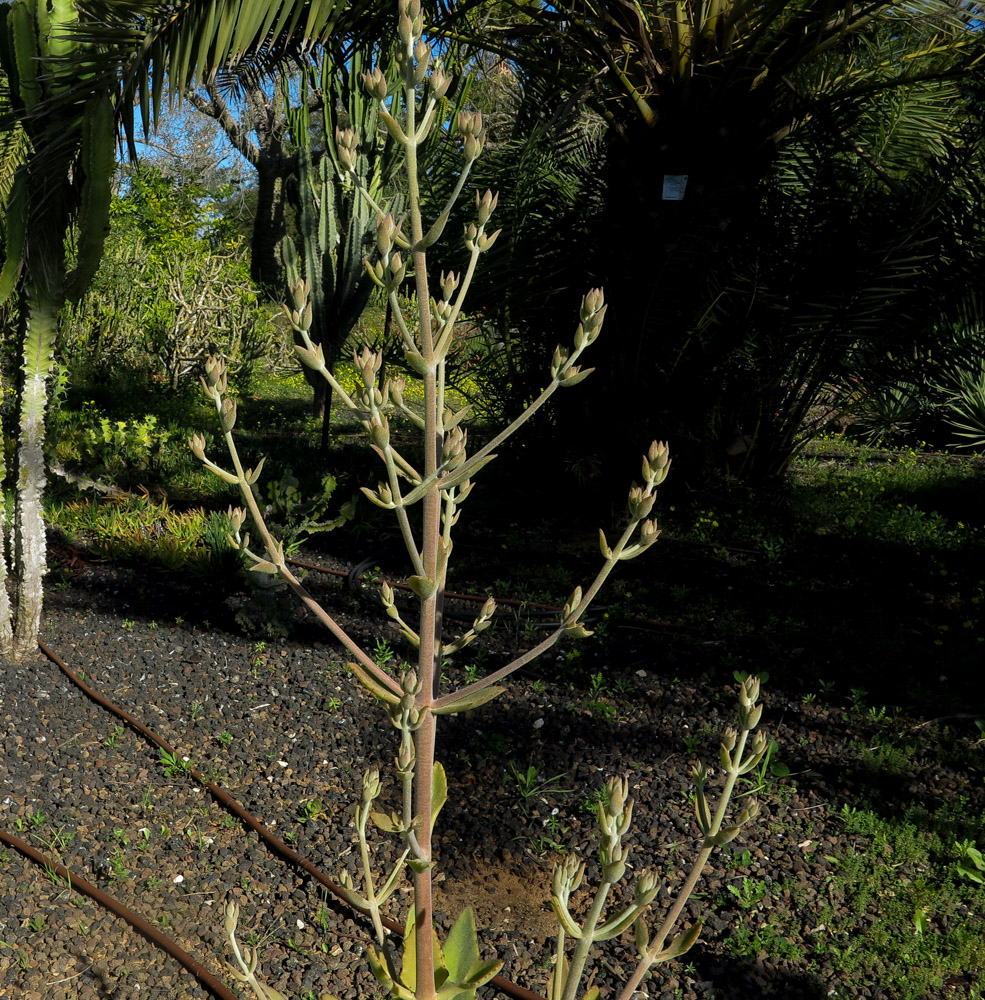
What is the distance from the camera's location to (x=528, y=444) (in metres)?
5.21

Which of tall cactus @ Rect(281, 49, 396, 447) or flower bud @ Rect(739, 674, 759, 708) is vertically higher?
tall cactus @ Rect(281, 49, 396, 447)

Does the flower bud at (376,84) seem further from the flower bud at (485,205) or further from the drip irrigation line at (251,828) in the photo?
the drip irrigation line at (251,828)

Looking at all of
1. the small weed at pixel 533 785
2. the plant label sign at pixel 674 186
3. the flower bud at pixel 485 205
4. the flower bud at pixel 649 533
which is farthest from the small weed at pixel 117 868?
the plant label sign at pixel 674 186

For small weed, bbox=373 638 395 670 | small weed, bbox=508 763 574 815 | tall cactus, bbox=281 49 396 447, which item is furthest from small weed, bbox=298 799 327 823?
tall cactus, bbox=281 49 396 447

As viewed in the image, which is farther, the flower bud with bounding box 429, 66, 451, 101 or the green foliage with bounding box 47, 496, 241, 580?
the green foliage with bounding box 47, 496, 241, 580

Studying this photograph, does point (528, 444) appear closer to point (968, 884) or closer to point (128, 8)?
point (128, 8)

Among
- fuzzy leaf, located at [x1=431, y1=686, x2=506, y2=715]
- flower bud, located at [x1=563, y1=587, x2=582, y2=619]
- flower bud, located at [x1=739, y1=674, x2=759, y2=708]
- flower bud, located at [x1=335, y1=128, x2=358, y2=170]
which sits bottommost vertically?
fuzzy leaf, located at [x1=431, y1=686, x2=506, y2=715]

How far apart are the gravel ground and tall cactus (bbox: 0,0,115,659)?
1.48 ft

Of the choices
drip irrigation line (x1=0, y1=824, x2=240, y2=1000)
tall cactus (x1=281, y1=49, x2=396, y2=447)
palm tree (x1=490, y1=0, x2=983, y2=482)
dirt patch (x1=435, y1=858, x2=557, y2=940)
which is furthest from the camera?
tall cactus (x1=281, y1=49, x2=396, y2=447)

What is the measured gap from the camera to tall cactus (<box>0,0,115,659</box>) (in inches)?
115

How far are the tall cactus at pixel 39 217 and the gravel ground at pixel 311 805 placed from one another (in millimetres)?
450

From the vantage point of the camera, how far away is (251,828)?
2377 mm

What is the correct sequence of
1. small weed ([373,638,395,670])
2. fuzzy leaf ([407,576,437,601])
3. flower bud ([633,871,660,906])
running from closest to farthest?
flower bud ([633,871,660,906]) < fuzzy leaf ([407,576,437,601]) < small weed ([373,638,395,670])

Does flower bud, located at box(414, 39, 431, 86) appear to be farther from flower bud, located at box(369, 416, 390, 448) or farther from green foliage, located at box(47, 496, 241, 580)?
green foliage, located at box(47, 496, 241, 580)
